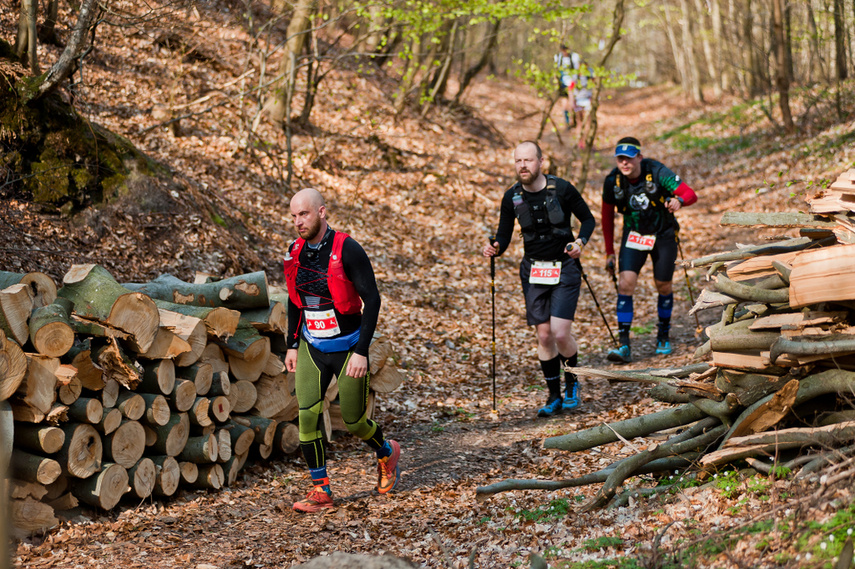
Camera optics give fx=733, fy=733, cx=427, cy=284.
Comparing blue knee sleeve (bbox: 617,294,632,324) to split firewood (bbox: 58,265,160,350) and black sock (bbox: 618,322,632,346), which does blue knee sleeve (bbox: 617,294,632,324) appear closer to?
black sock (bbox: 618,322,632,346)

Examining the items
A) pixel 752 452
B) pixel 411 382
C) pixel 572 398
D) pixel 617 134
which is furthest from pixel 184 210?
pixel 617 134

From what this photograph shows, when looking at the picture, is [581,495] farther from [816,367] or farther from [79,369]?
[79,369]

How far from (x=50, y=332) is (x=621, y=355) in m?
6.19

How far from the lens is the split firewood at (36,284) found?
5.16 metres

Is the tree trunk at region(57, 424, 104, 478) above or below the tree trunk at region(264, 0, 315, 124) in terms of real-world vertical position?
below

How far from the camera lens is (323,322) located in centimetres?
550

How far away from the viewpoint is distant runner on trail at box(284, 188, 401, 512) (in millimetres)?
5355

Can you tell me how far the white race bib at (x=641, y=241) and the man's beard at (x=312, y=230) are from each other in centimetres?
460

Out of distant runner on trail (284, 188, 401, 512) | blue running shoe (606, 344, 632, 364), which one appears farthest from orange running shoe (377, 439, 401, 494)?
blue running shoe (606, 344, 632, 364)

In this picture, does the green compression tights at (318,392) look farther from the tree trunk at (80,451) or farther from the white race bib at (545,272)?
the white race bib at (545,272)

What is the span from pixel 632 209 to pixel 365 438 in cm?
455

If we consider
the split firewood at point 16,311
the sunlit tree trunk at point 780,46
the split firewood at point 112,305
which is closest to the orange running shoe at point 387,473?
→ the split firewood at point 112,305

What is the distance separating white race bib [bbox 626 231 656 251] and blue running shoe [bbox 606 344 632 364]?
120 cm

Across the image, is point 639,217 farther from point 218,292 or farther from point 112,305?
point 112,305
